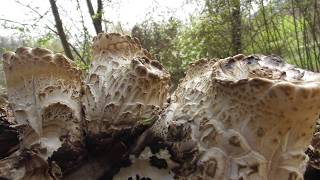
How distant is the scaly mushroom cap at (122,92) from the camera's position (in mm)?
2109

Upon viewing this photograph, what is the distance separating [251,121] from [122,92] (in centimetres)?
71

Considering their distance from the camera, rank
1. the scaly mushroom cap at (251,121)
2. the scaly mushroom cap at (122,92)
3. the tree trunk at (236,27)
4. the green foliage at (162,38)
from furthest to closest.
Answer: the green foliage at (162,38), the tree trunk at (236,27), the scaly mushroom cap at (122,92), the scaly mushroom cap at (251,121)

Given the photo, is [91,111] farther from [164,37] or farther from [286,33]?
[164,37]

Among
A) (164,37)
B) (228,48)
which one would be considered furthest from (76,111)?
(164,37)

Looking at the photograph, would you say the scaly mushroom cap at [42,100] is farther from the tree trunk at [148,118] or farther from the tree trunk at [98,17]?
the tree trunk at [98,17]

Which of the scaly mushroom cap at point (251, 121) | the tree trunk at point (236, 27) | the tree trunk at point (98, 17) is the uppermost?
the tree trunk at point (98, 17)

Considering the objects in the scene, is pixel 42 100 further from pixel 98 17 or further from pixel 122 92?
pixel 98 17

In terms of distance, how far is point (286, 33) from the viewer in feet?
29.7

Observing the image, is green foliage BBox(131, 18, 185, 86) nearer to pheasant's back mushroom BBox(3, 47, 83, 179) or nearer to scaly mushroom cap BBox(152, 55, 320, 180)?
pheasant's back mushroom BBox(3, 47, 83, 179)

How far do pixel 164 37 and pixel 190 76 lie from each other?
8979 millimetres

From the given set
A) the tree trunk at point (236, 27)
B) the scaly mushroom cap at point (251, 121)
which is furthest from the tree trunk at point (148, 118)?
the tree trunk at point (236, 27)

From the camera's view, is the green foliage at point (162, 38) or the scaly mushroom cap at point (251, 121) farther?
the green foliage at point (162, 38)

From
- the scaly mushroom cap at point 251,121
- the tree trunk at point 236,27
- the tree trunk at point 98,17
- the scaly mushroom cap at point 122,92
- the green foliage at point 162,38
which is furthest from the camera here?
the green foliage at point 162,38

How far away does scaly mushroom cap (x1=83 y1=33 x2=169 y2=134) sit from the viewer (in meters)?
2.11
